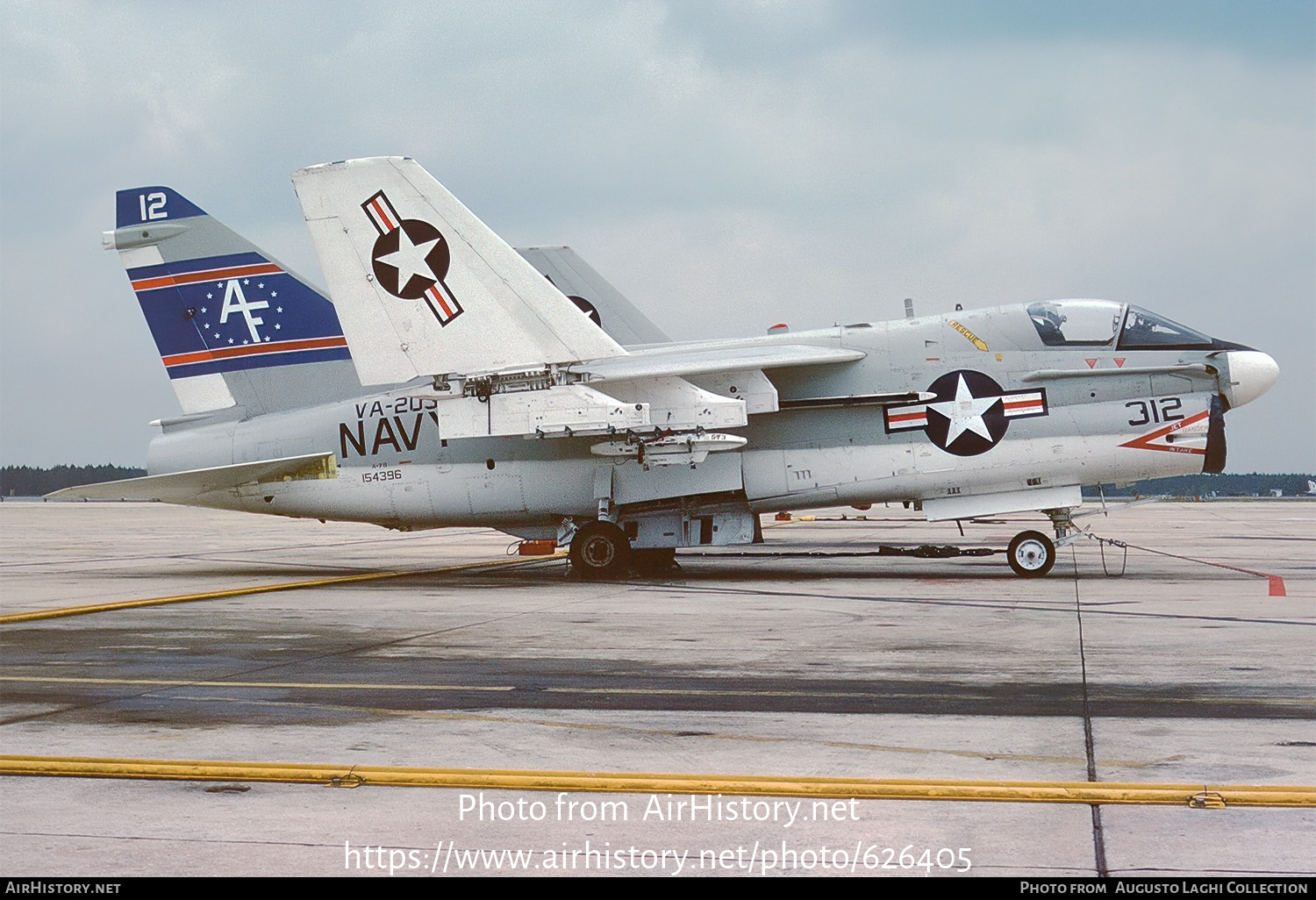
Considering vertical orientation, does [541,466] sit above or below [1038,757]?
above

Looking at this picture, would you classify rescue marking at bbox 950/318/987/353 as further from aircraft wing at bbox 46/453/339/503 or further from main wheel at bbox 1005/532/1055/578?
aircraft wing at bbox 46/453/339/503

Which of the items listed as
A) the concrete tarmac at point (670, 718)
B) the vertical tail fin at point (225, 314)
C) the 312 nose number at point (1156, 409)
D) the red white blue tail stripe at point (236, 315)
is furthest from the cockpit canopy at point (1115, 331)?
the red white blue tail stripe at point (236, 315)

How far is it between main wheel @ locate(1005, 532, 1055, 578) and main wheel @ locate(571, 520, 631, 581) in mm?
5479

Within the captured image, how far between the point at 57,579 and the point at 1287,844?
18501 mm

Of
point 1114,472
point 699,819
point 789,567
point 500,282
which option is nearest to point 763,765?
point 699,819

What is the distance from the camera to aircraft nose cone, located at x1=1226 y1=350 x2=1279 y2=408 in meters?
16.9

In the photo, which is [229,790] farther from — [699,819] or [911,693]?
[911,693]

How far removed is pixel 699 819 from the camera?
4.89 meters

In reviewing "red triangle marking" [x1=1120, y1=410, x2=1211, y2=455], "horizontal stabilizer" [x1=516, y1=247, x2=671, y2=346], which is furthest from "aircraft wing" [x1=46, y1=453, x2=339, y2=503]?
"red triangle marking" [x1=1120, y1=410, x2=1211, y2=455]

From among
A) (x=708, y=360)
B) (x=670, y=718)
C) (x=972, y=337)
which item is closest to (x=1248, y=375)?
(x=972, y=337)

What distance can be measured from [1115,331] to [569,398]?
24.7 ft

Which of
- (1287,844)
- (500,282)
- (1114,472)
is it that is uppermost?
(500,282)

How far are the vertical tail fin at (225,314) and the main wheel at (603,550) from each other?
14.7 feet

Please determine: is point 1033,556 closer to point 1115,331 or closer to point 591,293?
point 1115,331
